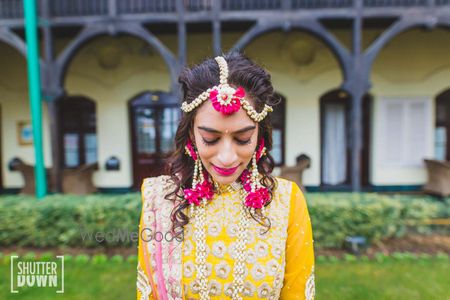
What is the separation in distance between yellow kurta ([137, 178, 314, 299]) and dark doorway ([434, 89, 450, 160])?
28.0ft

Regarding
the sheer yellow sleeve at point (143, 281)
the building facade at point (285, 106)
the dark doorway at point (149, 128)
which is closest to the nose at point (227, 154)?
the sheer yellow sleeve at point (143, 281)

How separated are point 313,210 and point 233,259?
354 centimetres

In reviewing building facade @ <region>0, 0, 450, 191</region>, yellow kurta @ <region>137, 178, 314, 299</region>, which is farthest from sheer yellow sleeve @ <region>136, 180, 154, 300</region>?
building facade @ <region>0, 0, 450, 191</region>

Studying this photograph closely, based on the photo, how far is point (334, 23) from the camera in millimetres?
6457

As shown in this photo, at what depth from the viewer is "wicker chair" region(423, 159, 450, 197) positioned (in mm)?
7129

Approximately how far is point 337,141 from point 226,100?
7.76m

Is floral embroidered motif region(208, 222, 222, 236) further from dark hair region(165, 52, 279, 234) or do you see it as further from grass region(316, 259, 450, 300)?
grass region(316, 259, 450, 300)

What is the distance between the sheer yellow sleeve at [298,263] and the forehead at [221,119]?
476 millimetres

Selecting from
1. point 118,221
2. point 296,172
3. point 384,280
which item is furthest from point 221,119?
point 296,172

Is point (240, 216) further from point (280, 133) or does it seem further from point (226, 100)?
point (280, 133)

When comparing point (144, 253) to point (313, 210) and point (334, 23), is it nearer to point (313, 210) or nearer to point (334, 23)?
point (313, 210)

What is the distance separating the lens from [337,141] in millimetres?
8273

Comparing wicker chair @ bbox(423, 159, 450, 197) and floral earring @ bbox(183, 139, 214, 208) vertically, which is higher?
floral earring @ bbox(183, 139, 214, 208)

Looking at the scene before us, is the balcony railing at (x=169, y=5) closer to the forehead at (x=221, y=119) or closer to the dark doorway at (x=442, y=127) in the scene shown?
the dark doorway at (x=442, y=127)
